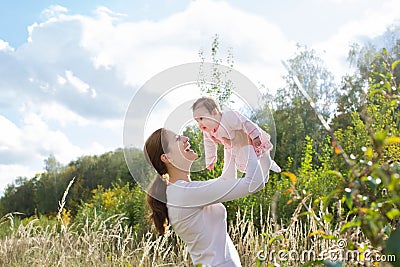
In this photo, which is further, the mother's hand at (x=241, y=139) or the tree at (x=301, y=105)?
the tree at (x=301, y=105)

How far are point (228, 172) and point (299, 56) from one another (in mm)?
17907

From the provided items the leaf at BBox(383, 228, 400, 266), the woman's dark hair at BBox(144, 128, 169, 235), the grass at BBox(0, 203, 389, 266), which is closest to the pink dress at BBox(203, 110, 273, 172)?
the woman's dark hair at BBox(144, 128, 169, 235)

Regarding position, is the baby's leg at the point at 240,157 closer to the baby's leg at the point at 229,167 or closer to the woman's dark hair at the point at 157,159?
the baby's leg at the point at 229,167

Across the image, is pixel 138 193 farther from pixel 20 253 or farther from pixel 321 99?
pixel 321 99

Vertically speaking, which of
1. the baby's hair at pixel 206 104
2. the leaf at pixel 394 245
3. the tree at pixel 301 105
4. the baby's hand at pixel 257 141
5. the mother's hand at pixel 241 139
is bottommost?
the leaf at pixel 394 245

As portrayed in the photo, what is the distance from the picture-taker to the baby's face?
2.29 meters

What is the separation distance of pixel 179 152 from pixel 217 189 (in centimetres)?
35

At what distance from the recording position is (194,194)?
7.50 feet

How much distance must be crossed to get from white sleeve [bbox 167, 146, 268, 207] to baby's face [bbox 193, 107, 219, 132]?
0.18 metres

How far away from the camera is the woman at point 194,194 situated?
220 cm

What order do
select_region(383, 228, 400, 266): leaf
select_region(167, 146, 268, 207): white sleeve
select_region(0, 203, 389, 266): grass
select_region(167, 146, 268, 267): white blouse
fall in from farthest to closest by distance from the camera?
select_region(0, 203, 389, 266): grass, select_region(167, 146, 268, 267): white blouse, select_region(167, 146, 268, 207): white sleeve, select_region(383, 228, 400, 266): leaf

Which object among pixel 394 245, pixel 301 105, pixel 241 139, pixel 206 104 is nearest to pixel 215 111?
pixel 206 104

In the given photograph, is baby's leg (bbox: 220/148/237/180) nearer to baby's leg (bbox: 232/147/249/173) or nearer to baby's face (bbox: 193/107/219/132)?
baby's leg (bbox: 232/147/249/173)

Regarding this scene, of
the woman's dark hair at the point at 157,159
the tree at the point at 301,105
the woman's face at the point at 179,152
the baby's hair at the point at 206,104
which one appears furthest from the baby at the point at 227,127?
the tree at the point at 301,105
